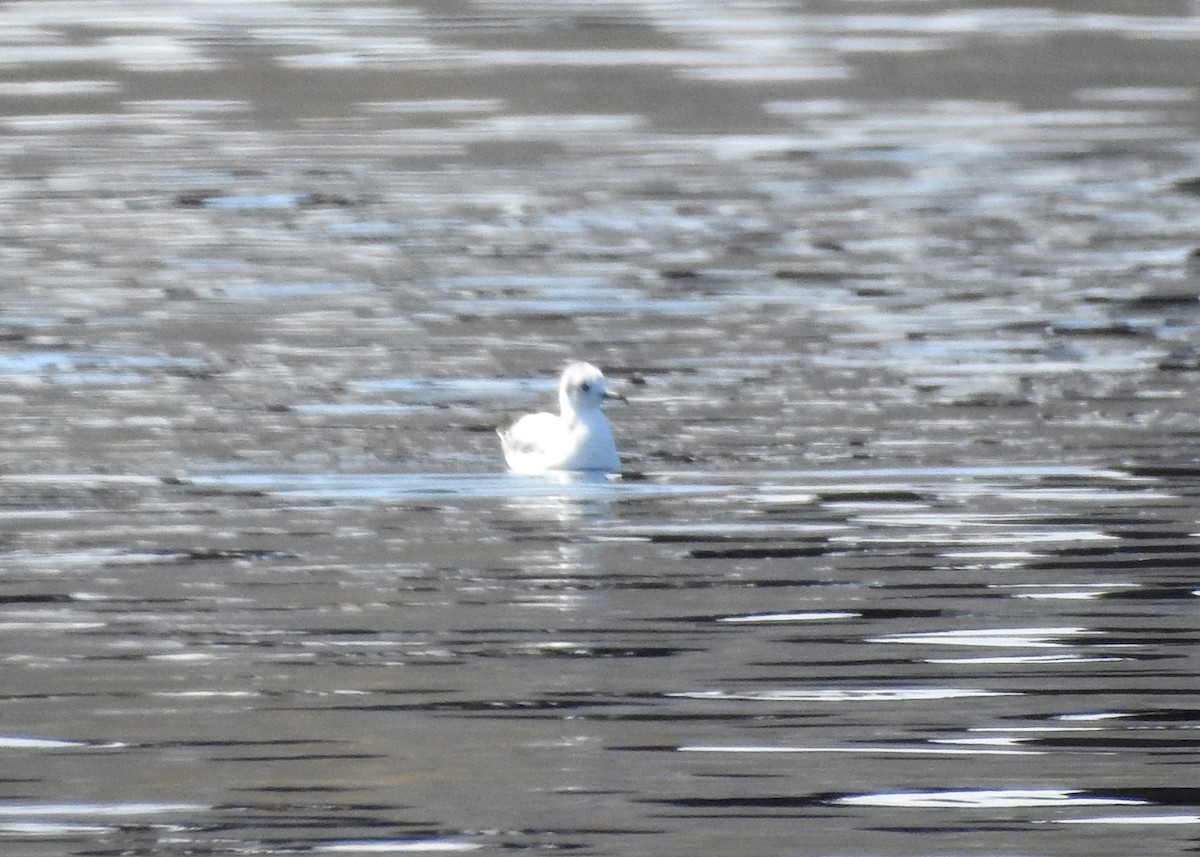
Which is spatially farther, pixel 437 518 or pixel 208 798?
pixel 437 518

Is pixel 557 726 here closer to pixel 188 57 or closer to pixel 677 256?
pixel 677 256

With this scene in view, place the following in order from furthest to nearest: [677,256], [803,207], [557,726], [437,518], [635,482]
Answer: [803,207], [677,256], [635,482], [437,518], [557,726]

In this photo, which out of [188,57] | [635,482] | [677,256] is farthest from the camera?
[188,57]

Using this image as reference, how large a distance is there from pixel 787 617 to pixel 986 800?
2.59m

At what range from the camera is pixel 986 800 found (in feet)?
28.5

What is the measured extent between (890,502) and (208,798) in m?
5.57

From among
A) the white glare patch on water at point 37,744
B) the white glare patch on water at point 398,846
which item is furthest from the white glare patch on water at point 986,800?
the white glare patch on water at point 37,744

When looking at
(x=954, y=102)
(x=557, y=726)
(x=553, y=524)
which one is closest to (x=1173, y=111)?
(x=954, y=102)

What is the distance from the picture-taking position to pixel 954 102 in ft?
113

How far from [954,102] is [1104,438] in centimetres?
1934

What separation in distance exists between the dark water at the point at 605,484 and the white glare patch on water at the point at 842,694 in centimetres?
3

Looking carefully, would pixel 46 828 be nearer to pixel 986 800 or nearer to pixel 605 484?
pixel 986 800

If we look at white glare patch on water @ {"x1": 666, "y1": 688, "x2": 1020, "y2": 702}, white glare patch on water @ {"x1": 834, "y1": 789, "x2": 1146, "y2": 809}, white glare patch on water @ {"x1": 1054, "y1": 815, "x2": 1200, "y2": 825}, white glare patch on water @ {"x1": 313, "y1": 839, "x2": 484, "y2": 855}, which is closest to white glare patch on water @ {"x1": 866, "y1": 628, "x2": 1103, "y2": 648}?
white glare patch on water @ {"x1": 666, "y1": 688, "x2": 1020, "y2": 702}

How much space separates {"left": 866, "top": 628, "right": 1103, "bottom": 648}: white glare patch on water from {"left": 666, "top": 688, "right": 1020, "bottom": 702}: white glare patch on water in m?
0.74
